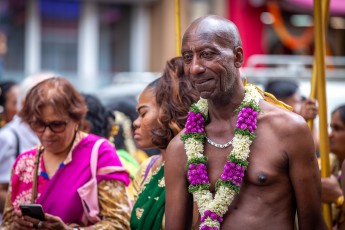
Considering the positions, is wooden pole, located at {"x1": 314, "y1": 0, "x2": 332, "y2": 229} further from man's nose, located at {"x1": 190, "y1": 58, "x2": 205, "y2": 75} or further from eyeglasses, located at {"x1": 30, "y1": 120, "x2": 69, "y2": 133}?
eyeglasses, located at {"x1": 30, "y1": 120, "x2": 69, "y2": 133}

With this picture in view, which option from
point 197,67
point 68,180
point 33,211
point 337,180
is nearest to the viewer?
point 197,67

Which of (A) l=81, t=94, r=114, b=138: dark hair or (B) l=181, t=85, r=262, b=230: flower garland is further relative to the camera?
(A) l=81, t=94, r=114, b=138: dark hair

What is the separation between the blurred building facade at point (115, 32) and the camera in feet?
65.7

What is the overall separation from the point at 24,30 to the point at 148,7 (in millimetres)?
3217

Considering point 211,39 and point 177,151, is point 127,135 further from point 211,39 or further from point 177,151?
point 211,39

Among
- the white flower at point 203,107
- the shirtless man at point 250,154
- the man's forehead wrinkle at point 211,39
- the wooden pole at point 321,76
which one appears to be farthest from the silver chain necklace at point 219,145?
the wooden pole at point 321,76

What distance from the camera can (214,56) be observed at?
396 centimetres

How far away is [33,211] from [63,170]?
1.70 ft

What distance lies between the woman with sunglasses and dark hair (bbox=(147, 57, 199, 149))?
0.40 m

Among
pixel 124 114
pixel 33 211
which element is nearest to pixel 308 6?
pixel 124 114

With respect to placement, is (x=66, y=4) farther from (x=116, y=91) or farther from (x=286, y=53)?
(x=116, y=91)

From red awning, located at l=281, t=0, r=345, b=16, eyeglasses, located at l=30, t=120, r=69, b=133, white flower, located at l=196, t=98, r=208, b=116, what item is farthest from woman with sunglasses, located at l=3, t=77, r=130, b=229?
red awning, located at l=281, t=0, r=345, b=16

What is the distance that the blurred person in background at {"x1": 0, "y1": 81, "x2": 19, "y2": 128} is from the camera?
28.9ft

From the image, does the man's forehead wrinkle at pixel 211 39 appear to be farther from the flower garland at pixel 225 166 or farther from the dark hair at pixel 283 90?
the dark hair at pixel 283 90
